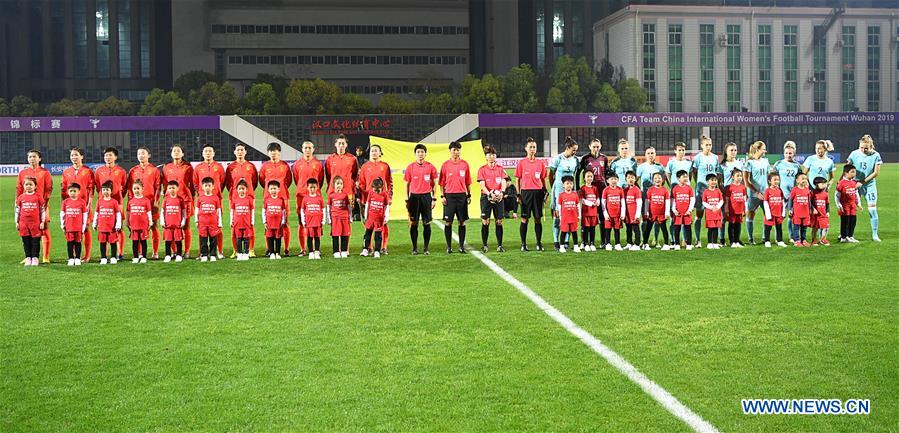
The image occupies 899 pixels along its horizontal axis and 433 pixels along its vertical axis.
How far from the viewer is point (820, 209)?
575 inches

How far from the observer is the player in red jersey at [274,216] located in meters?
13.8

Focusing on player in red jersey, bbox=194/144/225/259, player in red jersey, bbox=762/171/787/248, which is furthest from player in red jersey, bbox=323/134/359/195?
player in red jersey, bbox=762/171/787/248

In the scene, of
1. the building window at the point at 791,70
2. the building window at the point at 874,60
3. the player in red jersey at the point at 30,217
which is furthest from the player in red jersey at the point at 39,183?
the building window at the point at 874,60

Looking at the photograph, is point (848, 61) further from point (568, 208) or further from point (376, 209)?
point (376, 209)

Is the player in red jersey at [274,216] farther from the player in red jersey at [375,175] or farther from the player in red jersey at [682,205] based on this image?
the player in red jersey at [682,205]

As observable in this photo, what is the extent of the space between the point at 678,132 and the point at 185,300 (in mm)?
60975

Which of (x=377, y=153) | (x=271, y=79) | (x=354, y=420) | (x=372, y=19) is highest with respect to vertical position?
(x=372, y=19)

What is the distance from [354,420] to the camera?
559 cm

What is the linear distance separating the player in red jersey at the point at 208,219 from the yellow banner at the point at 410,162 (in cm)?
827

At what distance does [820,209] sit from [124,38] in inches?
3670

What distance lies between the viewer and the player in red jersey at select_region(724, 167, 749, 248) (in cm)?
1443

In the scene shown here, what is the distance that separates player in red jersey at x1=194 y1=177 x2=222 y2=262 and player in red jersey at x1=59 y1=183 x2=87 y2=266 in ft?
5.18

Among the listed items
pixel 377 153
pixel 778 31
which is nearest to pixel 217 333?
pixel 377 153

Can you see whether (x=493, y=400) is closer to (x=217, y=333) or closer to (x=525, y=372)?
(x=525, y=372)
